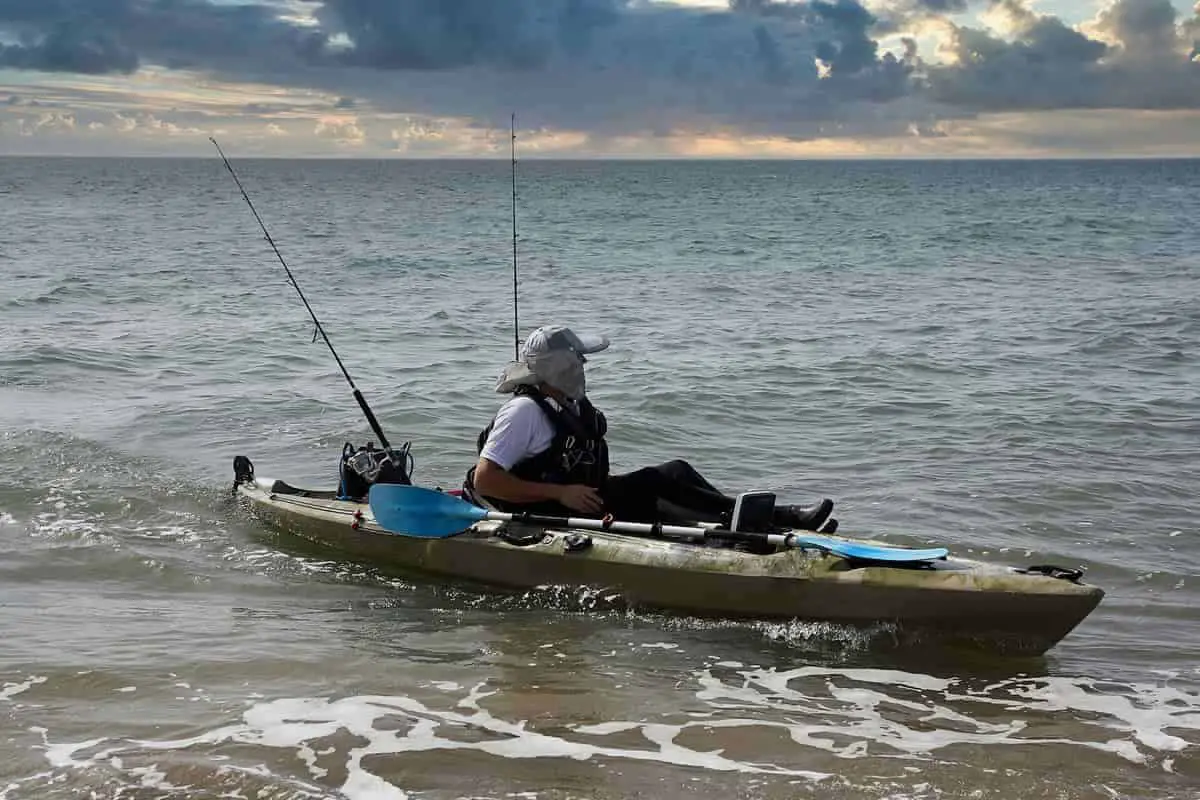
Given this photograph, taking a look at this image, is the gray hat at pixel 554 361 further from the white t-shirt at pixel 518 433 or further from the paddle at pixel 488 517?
the paddle at pixel 488 517

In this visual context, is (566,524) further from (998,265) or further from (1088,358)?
(998,265)

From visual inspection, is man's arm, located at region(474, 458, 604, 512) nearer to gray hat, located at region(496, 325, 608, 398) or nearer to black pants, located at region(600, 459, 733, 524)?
black pants, located at region(600, 459, 733, 524)

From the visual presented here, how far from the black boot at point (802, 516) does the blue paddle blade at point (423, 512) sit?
1.65 metres

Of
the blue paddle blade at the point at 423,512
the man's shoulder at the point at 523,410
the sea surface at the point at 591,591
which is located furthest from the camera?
the blue paddle blade at the point at 423,512

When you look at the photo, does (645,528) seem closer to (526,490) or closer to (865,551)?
(526,490)

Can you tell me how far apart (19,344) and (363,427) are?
267 inches

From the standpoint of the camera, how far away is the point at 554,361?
6.29 meters

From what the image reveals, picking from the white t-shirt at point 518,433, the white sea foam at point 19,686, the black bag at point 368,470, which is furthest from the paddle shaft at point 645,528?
the white sea foam at point 19,686

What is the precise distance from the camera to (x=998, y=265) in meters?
27.9

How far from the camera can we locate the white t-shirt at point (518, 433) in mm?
6367

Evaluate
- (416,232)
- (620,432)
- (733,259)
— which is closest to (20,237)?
(416,232)

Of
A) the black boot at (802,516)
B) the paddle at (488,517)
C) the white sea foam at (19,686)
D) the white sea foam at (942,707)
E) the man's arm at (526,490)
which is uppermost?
the man's arm at (526,490)

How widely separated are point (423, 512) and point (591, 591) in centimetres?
116

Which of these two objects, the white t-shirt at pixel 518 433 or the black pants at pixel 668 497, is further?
the black pants at pixel 668 497
